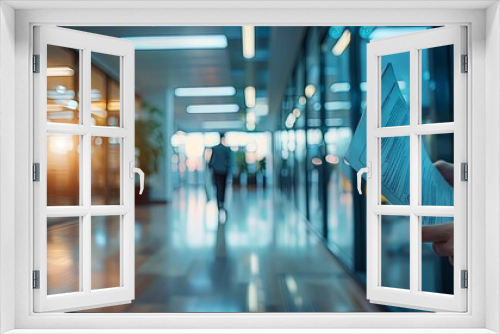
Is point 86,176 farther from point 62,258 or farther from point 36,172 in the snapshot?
point 62,258

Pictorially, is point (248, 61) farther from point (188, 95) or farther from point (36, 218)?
point (36, 218)

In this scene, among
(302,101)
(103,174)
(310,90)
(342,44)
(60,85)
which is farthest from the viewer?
(103,174)

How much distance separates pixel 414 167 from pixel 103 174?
10838 millimetres

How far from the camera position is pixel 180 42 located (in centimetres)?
1096

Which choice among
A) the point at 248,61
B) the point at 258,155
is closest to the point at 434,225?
the point at 248,61

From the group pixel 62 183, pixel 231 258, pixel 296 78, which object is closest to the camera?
pixel 231 258

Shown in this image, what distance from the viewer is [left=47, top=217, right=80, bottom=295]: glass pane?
4.55m

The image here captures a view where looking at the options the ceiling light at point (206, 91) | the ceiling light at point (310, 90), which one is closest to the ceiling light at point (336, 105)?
the ceiling light at point (310, 90)

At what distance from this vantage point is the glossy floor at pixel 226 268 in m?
4.01

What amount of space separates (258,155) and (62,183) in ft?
56.6

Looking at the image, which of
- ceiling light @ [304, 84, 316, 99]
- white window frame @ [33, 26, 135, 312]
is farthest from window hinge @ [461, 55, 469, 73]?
ceiling light @ [304, 84, 316, 99]

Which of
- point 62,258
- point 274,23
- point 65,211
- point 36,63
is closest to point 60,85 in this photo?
point 62,258

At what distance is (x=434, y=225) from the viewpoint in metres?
3.34

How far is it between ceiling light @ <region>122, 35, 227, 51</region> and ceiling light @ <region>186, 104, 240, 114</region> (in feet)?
27.8
